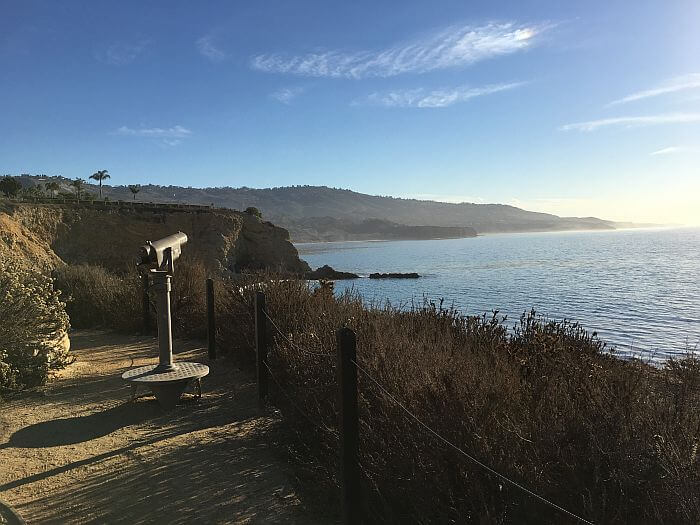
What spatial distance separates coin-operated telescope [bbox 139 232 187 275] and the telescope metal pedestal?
51.1 inches

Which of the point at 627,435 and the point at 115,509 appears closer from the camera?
the point at 627,435

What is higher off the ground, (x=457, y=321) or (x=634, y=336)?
(x=457, y=321)

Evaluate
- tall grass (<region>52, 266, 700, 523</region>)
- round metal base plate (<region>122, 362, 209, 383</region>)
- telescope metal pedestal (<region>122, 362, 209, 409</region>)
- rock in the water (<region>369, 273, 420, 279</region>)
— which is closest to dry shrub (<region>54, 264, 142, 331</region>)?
round metal base plate (<region>122, 362, 209, 383</region>)

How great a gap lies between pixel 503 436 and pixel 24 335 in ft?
22.1

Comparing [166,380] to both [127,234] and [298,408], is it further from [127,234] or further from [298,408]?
[127,234]

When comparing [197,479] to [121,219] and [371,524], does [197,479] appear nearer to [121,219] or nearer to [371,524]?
[371,524]

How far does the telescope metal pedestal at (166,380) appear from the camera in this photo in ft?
21.8

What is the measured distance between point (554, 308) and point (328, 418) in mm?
25108

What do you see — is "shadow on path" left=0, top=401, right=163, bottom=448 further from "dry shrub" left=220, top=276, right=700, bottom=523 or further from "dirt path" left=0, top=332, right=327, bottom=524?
"dry shrub" left=220, top=276, right=700, bottom=523

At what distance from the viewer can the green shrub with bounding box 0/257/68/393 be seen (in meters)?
7.23

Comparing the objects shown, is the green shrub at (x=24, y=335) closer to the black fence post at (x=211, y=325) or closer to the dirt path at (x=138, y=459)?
the dirt path at (x=138, y=459)

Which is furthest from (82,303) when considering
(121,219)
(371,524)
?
(121,219)

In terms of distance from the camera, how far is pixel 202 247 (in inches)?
1978

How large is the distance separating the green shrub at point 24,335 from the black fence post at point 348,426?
522cm
